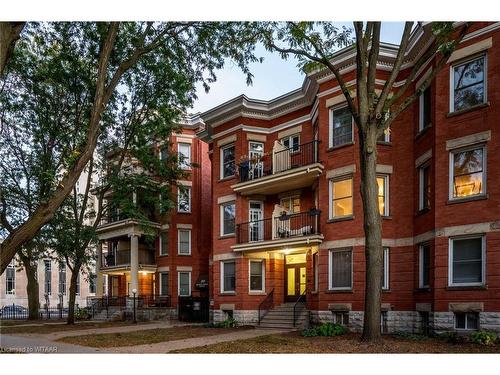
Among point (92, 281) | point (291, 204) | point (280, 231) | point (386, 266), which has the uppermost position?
point (291, 204)

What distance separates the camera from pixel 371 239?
11086 mm

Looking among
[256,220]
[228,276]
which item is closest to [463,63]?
[256,220]

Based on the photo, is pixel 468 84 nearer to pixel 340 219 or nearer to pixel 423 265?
pixel 423 265

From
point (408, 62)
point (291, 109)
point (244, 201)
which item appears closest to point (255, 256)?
point (244, 201)

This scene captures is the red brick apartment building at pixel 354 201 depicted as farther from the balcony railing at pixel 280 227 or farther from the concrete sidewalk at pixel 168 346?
the concrete sidewalk at pixel 168 346

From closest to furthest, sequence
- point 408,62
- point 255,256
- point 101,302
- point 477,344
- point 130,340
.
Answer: point 477,344, point 130,340, point 408,62, point 255,256, point 101,302

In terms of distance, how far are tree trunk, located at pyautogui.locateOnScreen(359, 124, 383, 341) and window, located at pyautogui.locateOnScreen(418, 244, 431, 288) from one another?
14.0 ft

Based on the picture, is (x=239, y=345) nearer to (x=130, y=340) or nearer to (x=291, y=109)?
(x=130, y=340)

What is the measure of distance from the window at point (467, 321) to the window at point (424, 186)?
→ 359 centimetres

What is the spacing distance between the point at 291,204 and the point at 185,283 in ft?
32.0

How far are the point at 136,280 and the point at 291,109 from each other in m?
13.4

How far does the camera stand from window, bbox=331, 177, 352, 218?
16672 millimetres

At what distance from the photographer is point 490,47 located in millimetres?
12719

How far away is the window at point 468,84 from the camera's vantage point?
13.0 m
